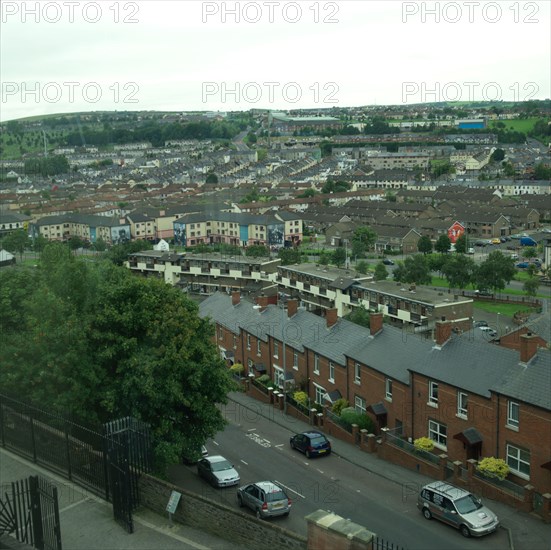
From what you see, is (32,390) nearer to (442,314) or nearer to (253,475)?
(253,475)

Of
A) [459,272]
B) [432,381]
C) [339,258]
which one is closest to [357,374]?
[432,381]

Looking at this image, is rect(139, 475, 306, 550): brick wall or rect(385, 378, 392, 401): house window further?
rect(385, 378, 392, 401): house window

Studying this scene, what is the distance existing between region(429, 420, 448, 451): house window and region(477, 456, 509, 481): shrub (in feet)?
5.33

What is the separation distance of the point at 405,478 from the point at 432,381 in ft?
6.70

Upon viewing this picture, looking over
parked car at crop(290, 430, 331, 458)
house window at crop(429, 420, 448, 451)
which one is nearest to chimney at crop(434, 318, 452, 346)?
house window at crop(429, 420, 448, 451)

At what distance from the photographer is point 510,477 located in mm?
12852

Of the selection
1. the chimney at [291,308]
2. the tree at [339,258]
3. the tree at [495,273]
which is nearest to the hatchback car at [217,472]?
the chimney at [291,308]

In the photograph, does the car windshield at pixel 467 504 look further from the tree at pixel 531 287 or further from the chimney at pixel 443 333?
the tree at pixel 531 287

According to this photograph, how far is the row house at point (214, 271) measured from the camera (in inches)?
1591

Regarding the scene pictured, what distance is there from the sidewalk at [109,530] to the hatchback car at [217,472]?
182 inches

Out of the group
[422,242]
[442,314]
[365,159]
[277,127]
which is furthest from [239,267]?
[277,127]

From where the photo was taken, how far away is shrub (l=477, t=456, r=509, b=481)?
1270 cm

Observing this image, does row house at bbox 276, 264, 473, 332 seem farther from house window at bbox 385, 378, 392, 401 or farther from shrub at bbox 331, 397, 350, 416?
house window at bbox 385, 378, 392, 401

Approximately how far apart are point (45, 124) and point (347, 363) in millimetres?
197423
